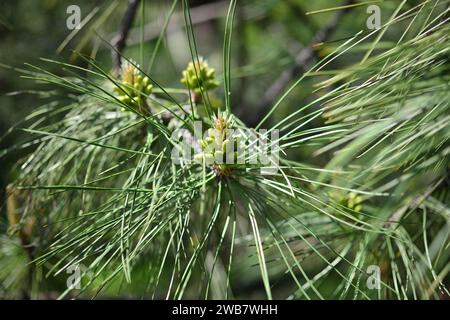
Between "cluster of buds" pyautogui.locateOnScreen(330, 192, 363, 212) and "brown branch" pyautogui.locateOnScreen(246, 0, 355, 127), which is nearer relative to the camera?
"cluster of buds" pyautogui.locateOnScreen(330, 192, 363, 212)

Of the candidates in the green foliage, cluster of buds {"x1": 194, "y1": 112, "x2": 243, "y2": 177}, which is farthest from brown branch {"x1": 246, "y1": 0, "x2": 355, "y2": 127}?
cluster of buds {"x1": 194, "y1": 112, "x2": 243, "y2": 177}

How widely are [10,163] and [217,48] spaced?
806 mm

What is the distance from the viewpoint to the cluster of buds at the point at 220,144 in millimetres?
628

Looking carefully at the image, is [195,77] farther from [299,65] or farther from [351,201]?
[299,65]

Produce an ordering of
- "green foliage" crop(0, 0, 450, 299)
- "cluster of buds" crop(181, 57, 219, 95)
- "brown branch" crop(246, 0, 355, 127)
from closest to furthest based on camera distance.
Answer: "green foliage" crop(0, 0, 450, 299), "cluster of buds" crop(181, 57, 219, 95), "brown branch" crop(246, 0, 355, 127)

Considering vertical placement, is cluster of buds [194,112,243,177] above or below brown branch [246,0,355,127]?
below

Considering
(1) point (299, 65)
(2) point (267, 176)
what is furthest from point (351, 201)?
(1) point (299, 65)

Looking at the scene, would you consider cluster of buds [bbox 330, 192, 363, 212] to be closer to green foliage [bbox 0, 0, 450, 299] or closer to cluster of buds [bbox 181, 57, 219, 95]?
green foliage [bbox 0, 0, 450, 299]

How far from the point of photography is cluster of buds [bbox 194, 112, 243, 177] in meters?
0.63

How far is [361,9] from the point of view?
4.83 feet

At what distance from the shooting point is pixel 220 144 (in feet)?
2.08
